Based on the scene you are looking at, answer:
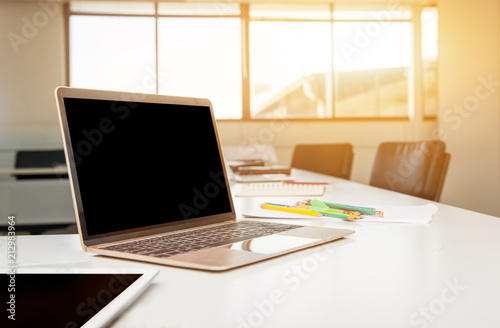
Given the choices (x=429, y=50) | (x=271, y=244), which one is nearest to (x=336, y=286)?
(x=271, y=244)

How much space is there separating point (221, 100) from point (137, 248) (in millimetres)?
5535

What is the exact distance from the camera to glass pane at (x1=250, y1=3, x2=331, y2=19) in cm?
587

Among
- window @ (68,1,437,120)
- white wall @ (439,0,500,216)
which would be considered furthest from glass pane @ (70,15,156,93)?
white wall @ (439,0,500,216)

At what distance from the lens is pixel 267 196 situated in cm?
149

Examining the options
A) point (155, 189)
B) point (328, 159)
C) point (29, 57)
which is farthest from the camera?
point (29, 57)

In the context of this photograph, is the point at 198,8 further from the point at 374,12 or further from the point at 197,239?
the point at 197,239

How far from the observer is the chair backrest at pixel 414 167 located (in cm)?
184

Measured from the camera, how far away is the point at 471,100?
5.09 metres

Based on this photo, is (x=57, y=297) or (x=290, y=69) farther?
(x=290, y=69)

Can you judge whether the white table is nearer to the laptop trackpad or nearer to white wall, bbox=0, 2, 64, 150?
the laptop trackpad

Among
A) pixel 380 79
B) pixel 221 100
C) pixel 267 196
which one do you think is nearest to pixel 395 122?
pixel 380 79

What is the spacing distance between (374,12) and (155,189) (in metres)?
5.91

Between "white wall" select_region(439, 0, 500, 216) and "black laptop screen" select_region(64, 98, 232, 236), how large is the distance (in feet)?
14.9

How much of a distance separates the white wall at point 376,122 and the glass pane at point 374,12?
1.84 feet
